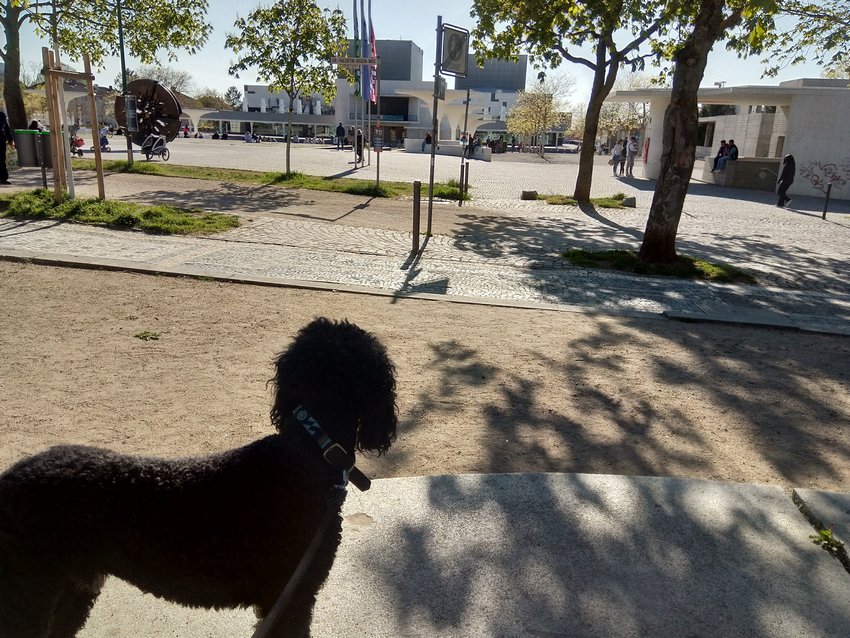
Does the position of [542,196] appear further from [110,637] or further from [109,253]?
[110,637]

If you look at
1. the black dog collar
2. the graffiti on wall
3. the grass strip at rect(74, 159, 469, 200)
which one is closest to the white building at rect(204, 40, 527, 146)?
the graffiti on wall

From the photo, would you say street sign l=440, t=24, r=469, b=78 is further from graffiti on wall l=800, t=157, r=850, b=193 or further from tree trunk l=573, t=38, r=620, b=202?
graffiti on wall l=800, t=157, r=850, b=193

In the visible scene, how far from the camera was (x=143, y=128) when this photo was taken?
2006 cm

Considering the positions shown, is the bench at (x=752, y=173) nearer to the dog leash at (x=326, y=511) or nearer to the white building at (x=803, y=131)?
the white building at (x=803, y=131)

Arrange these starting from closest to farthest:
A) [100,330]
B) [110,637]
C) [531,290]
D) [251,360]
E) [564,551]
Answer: [110,637]
[564,551]
[251,360]
[100,330]
[531,290]

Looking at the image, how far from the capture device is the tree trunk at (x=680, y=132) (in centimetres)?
827

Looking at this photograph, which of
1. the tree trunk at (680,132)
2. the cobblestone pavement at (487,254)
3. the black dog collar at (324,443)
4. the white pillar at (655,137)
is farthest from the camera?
the white pillar at (655,137)

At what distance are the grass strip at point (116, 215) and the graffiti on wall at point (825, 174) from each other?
23.0 meters

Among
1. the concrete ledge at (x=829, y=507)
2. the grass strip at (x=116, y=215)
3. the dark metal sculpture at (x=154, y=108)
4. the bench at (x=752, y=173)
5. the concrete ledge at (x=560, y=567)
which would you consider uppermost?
the dark metal sculpture at (x=154, y=108)

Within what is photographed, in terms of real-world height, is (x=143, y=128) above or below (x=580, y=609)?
above

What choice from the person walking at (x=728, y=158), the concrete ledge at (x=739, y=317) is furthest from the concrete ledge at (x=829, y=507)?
the person walking at (x=728, y=158)

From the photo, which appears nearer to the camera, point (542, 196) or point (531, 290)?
point (531, 290)

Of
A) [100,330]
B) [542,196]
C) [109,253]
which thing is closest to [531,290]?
[100,330]

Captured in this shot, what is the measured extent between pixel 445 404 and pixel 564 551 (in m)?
1.67
